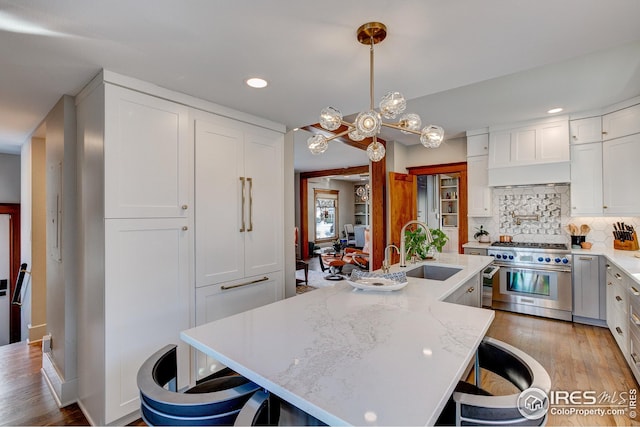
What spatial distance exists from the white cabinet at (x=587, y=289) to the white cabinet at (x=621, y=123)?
4.54ft

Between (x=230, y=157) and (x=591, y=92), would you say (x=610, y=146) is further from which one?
(x=230, y=157)

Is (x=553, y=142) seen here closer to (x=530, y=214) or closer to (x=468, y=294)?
(x=530, y=214)

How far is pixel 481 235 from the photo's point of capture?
454 centimetres

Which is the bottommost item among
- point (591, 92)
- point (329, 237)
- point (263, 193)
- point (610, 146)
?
point (329, 237)

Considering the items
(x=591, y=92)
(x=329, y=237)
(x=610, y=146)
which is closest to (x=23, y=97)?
(x=591, y=92)

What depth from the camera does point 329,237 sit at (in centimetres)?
1066

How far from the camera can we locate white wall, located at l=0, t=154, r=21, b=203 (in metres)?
4.07

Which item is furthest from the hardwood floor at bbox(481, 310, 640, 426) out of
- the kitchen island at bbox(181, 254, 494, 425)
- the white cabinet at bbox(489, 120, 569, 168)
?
the white cabinet at bbox(489, 120, 569, 168)

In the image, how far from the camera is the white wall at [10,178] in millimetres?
4074

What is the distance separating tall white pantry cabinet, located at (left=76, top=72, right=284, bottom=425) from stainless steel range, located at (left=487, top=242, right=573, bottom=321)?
3.73 m

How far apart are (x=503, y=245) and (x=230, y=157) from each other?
3.69 meters

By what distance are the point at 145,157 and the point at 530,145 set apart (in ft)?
14.4

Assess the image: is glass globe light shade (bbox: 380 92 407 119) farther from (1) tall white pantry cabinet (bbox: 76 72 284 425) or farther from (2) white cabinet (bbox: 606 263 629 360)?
(2) white cabinet (bbox: 606 263 629 360)

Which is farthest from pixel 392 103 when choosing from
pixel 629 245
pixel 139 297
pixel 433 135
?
pixel 629 245
